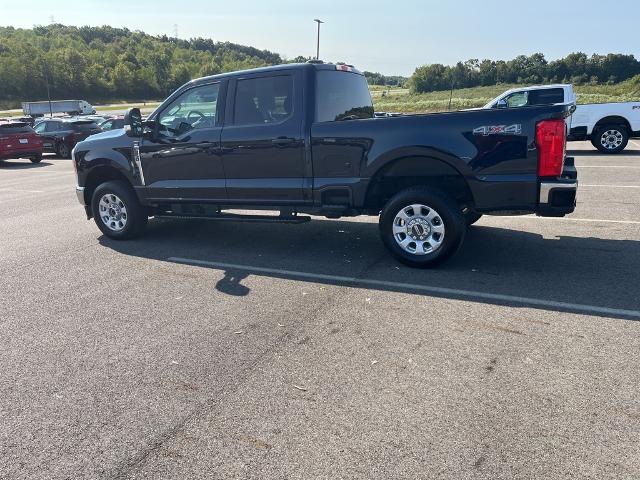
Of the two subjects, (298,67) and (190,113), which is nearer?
(298,67)

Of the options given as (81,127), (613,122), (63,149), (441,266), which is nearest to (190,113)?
(441,266)

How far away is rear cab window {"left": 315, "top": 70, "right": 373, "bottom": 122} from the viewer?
596cm

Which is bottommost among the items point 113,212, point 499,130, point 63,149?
point 113,212

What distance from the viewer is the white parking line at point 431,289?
4348mm

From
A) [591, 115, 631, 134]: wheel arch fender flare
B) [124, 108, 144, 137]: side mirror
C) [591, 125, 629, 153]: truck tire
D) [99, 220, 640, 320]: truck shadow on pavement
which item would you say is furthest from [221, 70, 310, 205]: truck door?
[591, 125, 629, 153]: truck tire

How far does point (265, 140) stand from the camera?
19.6 ft

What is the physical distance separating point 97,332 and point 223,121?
303 cm

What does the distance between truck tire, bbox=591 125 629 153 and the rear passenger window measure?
12571mm

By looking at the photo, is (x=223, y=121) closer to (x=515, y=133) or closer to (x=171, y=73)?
(x=515, y=133)

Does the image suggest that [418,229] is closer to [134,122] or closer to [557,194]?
[557,194]

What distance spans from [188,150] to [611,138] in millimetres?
13569

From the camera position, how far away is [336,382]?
3363 millimetres

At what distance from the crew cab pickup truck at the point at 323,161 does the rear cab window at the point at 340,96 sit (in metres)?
0.02

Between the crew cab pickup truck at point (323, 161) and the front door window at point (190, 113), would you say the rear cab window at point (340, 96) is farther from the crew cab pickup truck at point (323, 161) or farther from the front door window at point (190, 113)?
the front door window at point (190, 113)
